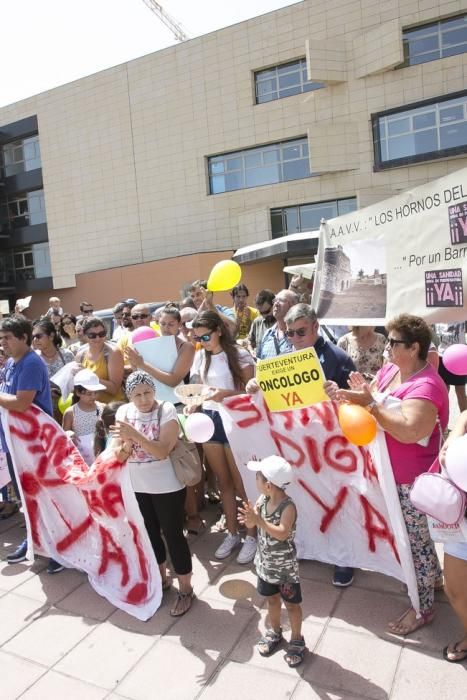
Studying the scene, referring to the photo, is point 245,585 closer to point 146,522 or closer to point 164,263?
point 146,522

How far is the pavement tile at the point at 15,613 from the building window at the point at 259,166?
2022 cm

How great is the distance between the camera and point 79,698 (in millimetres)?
2502

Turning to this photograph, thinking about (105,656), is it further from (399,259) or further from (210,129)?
(210,129)

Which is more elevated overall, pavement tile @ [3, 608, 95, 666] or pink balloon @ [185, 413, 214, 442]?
pink balloon @ [185, 413, 214, 442]

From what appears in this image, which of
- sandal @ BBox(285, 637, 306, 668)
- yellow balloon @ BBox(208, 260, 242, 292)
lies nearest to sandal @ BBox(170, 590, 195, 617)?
sandal @ BBox(285, 637, 306, 668)

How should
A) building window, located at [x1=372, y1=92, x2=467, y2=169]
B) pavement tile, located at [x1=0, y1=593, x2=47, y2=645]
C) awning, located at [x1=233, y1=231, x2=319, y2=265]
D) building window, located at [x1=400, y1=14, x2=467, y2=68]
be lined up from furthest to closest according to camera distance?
building window, located at [x1=372, y1=92, x2=467, y2=169] < building window, located at [x1=400, y1=14, x2=467, y2=68] < awning, located at [x1=233, y1=231, x2=319, y2=265] < pavement tile, located at [x1=0, y1=593, x2=47, y2=645]

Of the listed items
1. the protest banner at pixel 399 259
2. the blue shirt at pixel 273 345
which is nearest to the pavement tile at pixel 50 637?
the blue shirt at pixel 273 345

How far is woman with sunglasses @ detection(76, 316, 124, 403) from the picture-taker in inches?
169

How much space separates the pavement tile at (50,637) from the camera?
9.41 feet

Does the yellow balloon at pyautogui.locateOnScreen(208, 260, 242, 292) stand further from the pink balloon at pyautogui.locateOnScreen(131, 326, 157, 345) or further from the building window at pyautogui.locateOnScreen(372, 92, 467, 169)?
the building window at pyautogui.locateOnScreen(372, 92, 467, 169)

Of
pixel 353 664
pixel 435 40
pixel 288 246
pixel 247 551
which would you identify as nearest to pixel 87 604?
pixel 247 551

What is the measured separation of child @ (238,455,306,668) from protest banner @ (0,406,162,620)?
944 mm

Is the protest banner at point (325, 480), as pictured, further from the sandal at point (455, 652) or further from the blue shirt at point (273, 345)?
the blue shirt at point (273, 345)

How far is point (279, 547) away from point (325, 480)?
35.3 inches
